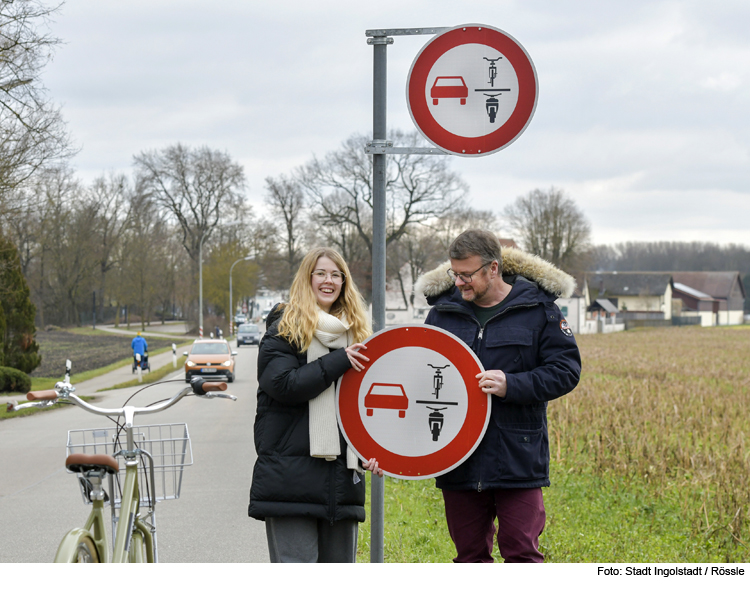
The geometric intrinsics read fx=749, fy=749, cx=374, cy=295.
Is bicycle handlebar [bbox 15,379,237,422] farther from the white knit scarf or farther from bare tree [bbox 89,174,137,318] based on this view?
bare tree [bbox 89,174,137,318]

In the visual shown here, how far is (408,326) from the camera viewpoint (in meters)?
3.10

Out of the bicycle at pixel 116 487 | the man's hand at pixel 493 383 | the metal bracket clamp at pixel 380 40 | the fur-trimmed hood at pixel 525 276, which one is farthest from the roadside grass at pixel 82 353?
the man's hand at pixel 493 383

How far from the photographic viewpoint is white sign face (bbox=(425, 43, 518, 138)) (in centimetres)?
335

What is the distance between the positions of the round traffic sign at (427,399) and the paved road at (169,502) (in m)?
2.93

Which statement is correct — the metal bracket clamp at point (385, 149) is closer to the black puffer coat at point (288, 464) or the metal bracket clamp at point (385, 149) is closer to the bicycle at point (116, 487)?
the black puffer coat at point (288, 464)

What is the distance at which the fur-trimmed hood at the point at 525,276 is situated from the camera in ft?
11.3

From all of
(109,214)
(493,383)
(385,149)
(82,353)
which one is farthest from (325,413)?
(109,214)

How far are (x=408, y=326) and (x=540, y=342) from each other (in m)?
0.63

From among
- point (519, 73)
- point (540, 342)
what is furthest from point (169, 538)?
point (519, 73)

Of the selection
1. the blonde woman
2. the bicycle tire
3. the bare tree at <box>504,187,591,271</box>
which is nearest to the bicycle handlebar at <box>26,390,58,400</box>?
the bicycle tire

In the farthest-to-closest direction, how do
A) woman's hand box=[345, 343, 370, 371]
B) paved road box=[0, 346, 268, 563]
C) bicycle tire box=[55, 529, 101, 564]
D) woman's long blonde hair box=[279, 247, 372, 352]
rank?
1. paved road box=[0, 346, 268, 563]
2. woman's long blonde hair box=[279, 247, 372, 352]
3. woman's hand box=[345, 343, 370, 371]
4. bicycle tire box=[55, 529, 101, 564]

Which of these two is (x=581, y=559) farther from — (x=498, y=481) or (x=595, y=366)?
(x=595, y=366)

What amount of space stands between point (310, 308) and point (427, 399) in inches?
24.9

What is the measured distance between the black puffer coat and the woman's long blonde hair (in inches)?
2.8
